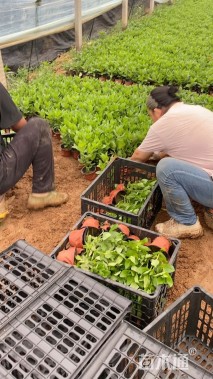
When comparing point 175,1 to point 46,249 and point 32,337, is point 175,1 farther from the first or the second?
point 32,337

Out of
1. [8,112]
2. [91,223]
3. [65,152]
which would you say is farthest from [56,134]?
→ [91,223]

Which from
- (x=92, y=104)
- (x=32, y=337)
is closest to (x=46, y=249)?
(x=32, y=337)

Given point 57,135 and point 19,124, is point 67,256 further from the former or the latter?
point 57,135

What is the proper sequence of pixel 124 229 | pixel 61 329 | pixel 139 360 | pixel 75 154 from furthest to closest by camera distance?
1. pixel 75 154
2. pixel 124 229
3. pixel 61 329
4. pixel 139 360

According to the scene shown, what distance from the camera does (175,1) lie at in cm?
1609

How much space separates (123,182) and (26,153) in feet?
3.60

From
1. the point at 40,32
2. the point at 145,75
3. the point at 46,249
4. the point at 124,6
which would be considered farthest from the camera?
the point at 124,6

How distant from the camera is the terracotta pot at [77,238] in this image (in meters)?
2.85

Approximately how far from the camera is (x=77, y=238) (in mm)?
2861

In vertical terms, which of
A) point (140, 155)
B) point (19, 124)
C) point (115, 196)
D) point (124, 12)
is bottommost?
point (115, 196)

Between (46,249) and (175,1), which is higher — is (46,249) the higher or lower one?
the lower one

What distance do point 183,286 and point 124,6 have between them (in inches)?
389

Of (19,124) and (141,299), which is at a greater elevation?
(19,124)

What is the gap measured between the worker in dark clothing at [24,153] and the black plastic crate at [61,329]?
5.02 feet
